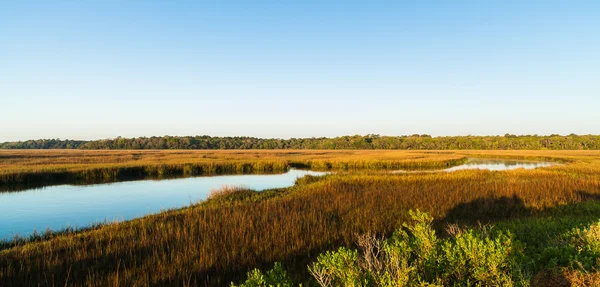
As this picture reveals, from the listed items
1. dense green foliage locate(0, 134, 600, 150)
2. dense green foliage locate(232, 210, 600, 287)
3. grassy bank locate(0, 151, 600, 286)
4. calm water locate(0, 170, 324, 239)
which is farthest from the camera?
dense green foliage locate(0, 134, 600, 150)

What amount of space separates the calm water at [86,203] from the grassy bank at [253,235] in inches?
179

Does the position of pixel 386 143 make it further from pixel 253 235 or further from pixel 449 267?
pixel 449 267

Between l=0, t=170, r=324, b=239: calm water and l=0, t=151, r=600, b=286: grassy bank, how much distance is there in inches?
179

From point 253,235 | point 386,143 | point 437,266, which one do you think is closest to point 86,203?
point 253,235

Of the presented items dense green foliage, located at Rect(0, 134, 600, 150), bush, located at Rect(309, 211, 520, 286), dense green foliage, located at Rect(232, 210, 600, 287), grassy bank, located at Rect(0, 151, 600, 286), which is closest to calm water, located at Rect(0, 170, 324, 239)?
grassy bank, located at Rect(0, 151, 600, 286)

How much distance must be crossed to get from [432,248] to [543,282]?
1.41 metres

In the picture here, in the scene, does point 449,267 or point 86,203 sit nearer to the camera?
point 449,267

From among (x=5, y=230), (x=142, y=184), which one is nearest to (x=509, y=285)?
(x=5, y=230)

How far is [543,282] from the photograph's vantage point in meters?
3.77

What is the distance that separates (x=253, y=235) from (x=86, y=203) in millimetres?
13278

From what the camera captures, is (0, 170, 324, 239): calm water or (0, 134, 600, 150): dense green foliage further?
(0, 134, 600, 150): dense green foliage

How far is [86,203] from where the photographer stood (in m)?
16.1

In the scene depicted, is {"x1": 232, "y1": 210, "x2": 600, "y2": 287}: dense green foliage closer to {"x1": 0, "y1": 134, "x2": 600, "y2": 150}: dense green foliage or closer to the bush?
the bush

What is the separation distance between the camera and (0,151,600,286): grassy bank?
555cm
